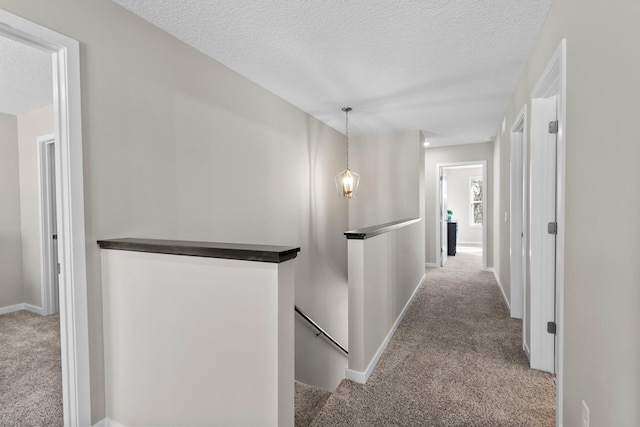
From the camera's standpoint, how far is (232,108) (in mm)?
2826

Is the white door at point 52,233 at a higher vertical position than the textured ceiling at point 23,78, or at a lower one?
lower

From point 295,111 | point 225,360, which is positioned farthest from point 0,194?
point 225,360

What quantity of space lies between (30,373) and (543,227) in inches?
148

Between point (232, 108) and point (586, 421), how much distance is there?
297 cm

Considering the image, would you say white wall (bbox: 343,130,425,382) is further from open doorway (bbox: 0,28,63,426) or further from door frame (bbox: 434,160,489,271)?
open doorway (bbox: 0,28,63,426)

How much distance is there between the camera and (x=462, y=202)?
9867mm

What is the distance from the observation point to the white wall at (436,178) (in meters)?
6.09

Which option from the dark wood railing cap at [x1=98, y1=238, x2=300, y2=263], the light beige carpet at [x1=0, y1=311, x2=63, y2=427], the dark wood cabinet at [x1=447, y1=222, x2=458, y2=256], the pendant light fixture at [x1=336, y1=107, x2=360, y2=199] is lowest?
the light beige carpet at [x1=0, y1=311, x2=63, y2=427]

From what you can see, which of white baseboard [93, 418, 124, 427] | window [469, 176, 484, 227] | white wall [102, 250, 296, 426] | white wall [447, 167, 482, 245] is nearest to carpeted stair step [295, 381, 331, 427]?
white wall [102, 250, 296, 426]

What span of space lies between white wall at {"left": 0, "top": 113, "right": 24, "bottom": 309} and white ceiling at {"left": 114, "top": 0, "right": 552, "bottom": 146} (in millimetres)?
2986

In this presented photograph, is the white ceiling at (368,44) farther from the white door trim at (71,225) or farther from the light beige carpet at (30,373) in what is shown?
the light beige carpet at (30,373)

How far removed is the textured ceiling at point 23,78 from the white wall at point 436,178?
600 cm

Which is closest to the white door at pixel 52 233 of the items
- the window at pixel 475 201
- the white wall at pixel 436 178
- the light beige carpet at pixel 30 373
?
the light beige carpet at pixel 30 373

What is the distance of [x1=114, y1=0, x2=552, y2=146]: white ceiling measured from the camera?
6.38 ft
